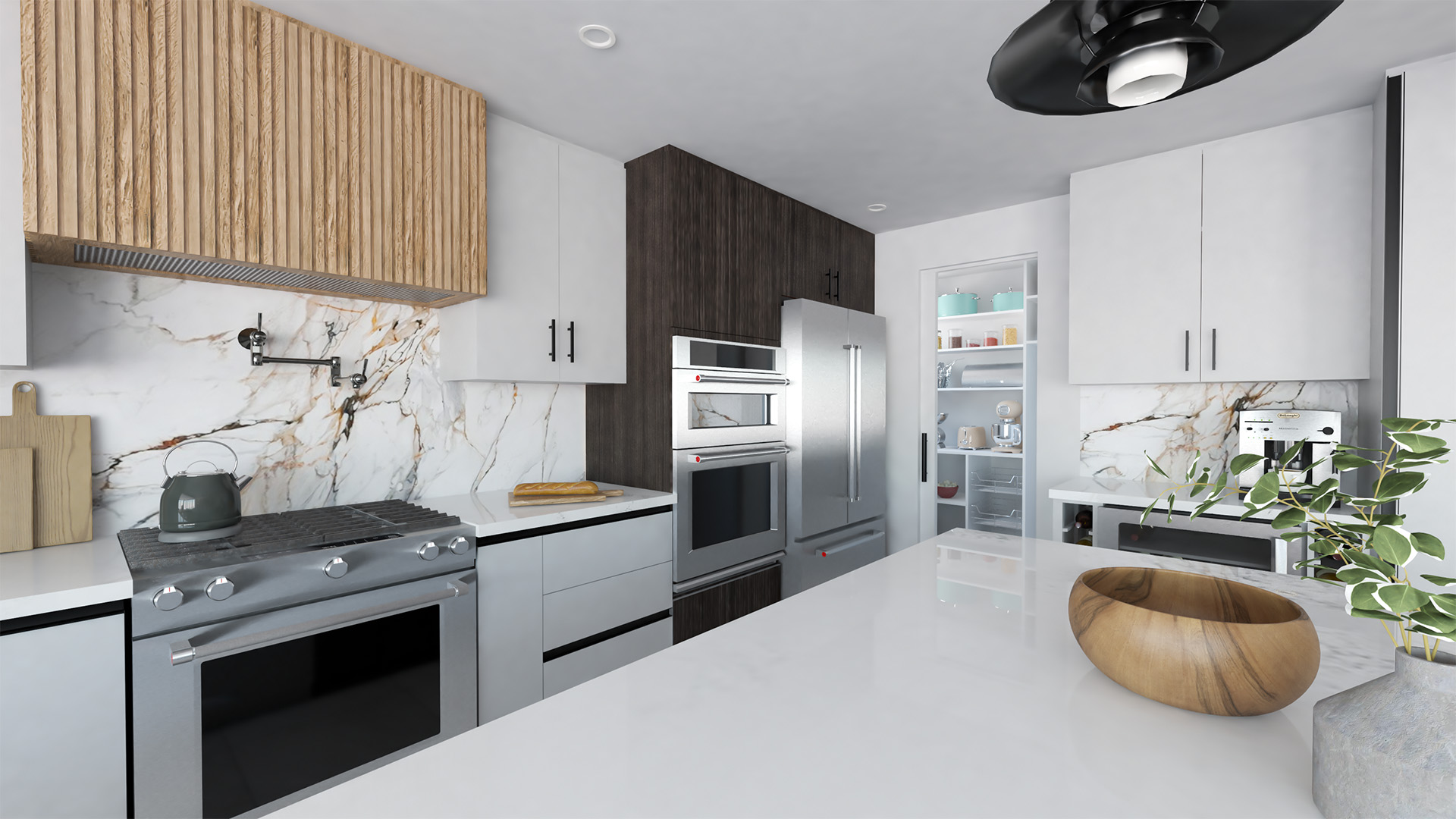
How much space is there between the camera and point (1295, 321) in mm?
2686

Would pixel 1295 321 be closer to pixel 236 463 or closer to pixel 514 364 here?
pixel 514 364

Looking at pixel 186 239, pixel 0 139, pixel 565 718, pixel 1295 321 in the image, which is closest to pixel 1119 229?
pixel 1295 321

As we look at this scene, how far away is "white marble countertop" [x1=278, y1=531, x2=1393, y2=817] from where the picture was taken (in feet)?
2.12

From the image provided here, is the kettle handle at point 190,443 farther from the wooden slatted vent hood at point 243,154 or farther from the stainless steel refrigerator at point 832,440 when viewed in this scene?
the stainless steel refrigerator at point 832,440

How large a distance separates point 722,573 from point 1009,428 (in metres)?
2.42

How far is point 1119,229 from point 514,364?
2903 mm

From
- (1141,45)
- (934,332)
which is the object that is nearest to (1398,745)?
(1141,45)

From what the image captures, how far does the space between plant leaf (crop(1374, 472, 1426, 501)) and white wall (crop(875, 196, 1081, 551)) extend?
314 cm

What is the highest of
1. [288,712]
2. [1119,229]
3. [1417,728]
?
[1119,229]

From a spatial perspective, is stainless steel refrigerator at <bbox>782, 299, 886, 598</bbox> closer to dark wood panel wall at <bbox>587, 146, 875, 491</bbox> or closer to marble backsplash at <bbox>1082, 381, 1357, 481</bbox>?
dark wood panel wall at <bbox>587, 146, 875, 491</bbox>

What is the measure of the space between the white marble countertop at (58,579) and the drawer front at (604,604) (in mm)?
1163

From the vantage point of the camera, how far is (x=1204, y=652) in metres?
0.78

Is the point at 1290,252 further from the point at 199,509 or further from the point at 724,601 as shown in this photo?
the point at 199,509

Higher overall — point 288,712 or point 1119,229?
point 1119,229
